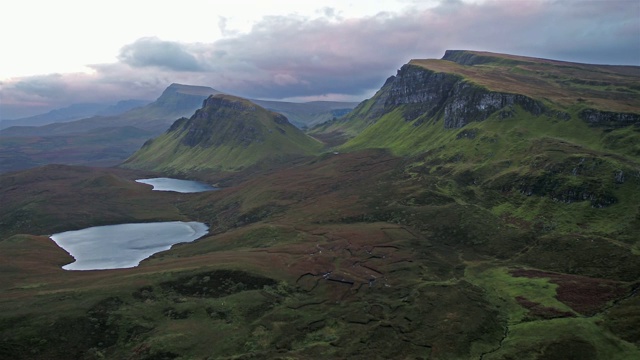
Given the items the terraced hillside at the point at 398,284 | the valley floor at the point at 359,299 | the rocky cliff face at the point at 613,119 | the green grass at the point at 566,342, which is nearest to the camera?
the green grass at the point at 566,342

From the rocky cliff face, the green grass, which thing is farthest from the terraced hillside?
the rocky cliff face

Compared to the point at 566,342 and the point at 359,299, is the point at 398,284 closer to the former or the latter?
the point at 359,299

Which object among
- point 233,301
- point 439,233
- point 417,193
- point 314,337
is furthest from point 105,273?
point 417,193

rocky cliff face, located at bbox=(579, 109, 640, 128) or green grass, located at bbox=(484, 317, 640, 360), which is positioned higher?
rocky cliff face, located at bbox=(579, 109, 640, 128)

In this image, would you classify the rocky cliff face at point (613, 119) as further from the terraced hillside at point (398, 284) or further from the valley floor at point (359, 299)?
the valley floor at point (359, 299)

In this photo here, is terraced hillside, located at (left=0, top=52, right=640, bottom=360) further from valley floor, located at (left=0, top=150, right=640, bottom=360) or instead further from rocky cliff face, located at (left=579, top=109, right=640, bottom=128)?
rocky cliff face, located at (left=579, top=109, right=640, bottom=128)

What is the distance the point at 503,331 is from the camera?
9012 cm

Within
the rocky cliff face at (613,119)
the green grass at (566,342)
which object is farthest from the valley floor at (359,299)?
the rocky cliff face at (613,119)

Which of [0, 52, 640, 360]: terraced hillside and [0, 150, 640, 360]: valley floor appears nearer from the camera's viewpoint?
[0, 150, 640, 360]: valley floor

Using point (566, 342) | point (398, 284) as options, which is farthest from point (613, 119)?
point (566, 342)

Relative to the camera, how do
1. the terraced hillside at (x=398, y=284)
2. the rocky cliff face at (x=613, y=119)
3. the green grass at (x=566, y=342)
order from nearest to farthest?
the green grass at (x=566, y=342) → the terraced hillside at (x=398, y=284) → the rocky cliff face at (x=613, y=119)

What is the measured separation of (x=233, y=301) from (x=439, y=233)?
3212 inches

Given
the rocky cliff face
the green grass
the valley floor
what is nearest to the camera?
the green grass

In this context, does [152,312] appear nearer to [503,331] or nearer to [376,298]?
[376,298]
